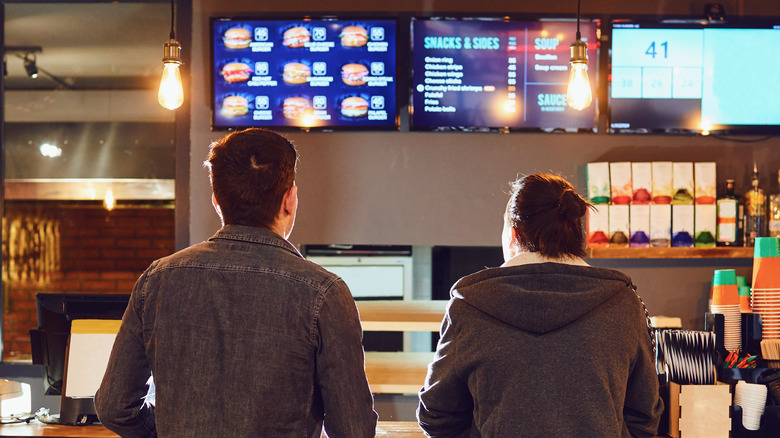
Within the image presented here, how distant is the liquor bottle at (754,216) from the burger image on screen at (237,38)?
230 cm

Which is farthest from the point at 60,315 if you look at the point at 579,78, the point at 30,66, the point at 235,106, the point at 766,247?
the point at 766,247

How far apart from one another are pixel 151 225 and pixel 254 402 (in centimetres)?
353

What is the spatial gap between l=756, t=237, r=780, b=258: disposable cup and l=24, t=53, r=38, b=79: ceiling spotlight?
3608mm

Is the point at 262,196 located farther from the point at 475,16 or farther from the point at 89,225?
the point at 89,225

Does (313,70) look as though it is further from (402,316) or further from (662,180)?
(662,180)

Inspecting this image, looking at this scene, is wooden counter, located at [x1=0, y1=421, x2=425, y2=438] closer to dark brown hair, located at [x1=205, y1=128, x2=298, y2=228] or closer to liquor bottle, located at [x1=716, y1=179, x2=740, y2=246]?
dark brown hair, located at [x1=205, y1=128, x2=298, y2=228]

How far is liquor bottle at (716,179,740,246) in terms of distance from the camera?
273 centimetres

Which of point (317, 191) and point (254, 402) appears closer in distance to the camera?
point (254, 402)

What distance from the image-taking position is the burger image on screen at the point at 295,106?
282 centimetres

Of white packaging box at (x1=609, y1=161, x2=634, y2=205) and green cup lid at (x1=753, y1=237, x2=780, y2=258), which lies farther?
white packaging box at (x1=609, y1=161, x2=634, y2=205)

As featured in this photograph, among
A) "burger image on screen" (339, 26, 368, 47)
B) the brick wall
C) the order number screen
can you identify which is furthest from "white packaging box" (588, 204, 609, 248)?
the brick wall

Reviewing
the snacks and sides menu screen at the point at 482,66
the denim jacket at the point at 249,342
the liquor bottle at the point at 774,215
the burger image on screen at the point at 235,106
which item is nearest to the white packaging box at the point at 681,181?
the liquor bottle at the point at 774,215

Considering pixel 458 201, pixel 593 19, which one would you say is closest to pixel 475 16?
pixel 593 19

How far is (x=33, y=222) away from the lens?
4.40m
